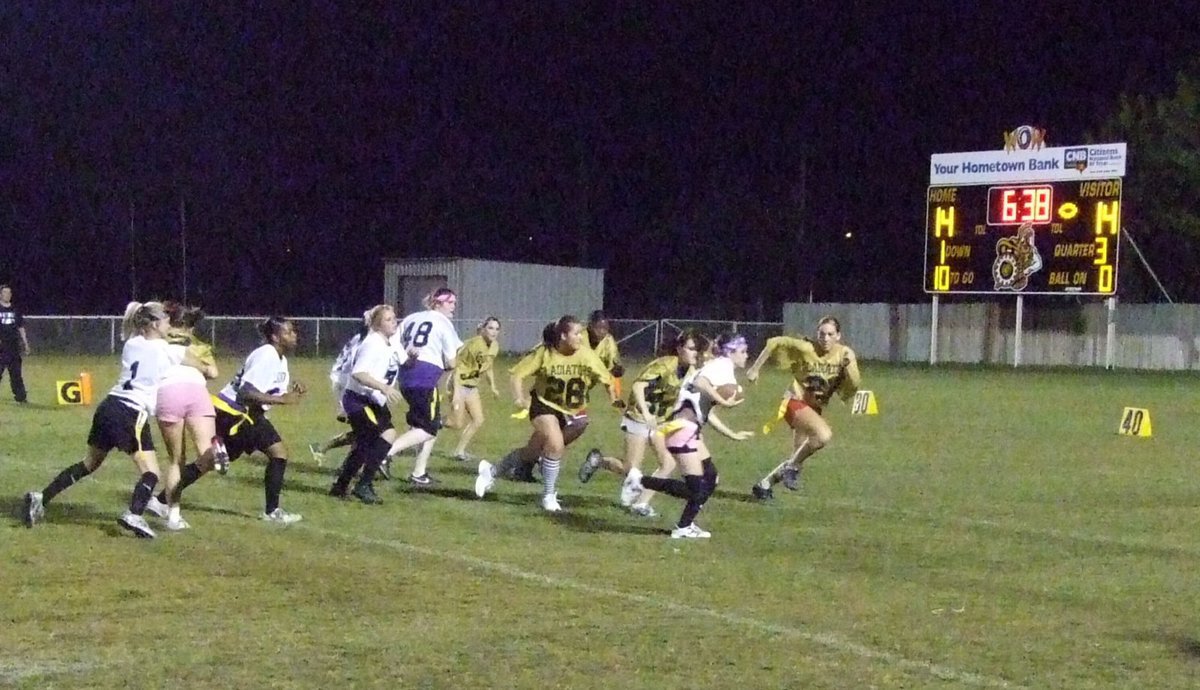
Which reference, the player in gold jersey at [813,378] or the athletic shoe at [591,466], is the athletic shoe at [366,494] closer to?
the athletic shoe at [591,466]

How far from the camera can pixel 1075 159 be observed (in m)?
39.8

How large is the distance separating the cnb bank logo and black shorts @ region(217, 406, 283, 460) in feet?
110

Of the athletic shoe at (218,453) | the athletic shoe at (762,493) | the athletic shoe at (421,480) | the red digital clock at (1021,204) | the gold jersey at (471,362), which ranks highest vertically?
the red digital clock at (1021,204)

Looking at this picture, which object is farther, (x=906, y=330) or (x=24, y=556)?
(x=906, y=330)

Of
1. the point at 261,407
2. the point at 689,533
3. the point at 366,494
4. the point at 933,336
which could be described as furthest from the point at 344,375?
the point at 933,336

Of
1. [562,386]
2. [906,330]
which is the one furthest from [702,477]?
[906,330]

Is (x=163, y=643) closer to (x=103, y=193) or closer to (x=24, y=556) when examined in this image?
(x=24, y=556)

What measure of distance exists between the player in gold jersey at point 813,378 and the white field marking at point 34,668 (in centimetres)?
768

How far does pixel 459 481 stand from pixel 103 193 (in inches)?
2129

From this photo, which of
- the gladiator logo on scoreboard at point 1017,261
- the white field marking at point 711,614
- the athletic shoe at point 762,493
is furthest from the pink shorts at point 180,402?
the gladiator logo on scoreboard at point 1017,261

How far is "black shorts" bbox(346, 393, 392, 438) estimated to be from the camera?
11.7 metres

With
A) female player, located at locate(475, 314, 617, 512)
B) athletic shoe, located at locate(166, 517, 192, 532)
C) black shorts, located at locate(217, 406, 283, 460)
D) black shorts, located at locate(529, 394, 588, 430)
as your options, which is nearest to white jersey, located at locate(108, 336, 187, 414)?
black shorts, located at locate(217, 406, 283, 460)

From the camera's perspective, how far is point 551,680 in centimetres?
640

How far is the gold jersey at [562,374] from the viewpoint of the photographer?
11.7 metres
